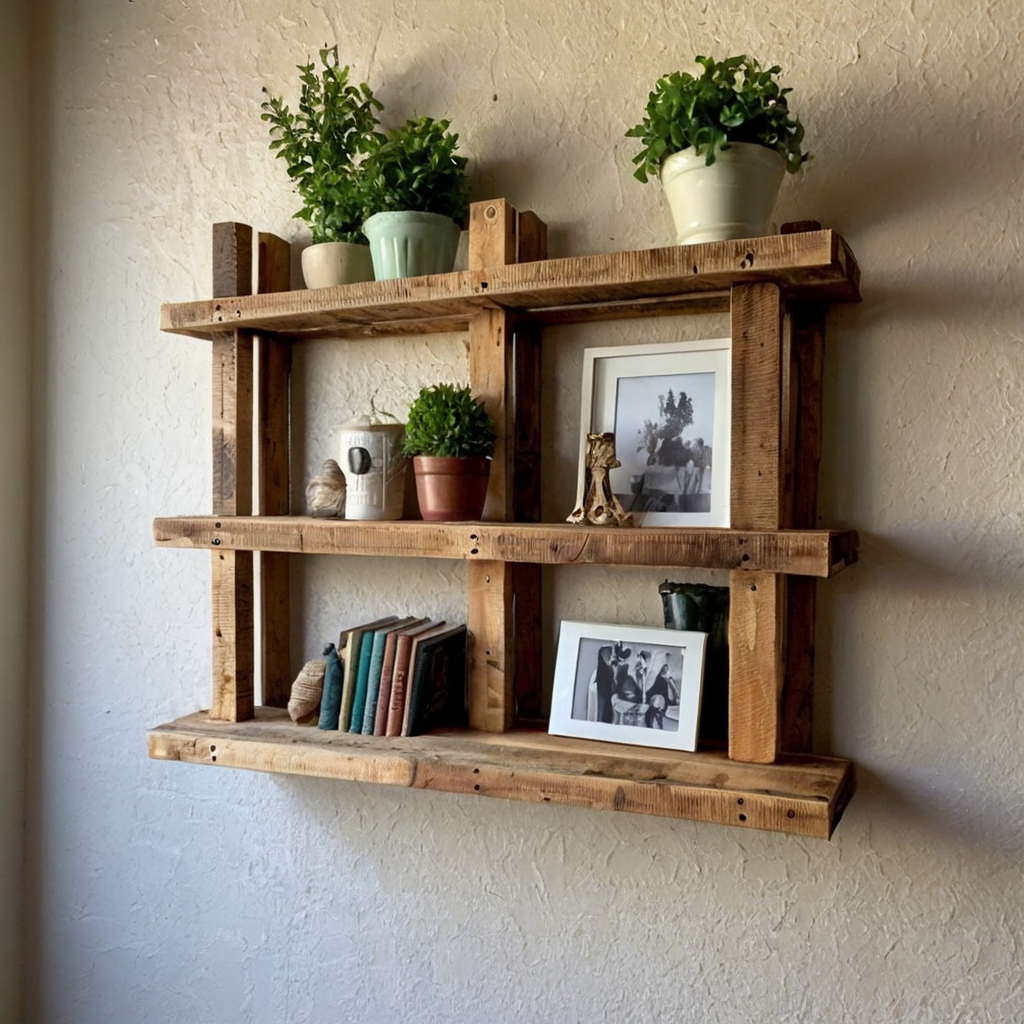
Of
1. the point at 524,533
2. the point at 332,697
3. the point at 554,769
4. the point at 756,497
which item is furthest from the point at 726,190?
the point at 332,697

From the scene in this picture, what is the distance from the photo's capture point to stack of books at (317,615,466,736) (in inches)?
46.3

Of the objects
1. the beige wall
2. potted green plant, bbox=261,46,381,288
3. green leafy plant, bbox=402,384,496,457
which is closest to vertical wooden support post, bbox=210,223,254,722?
potted green plant, bbox=261,46,381,288

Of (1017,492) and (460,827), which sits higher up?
(1017,492)

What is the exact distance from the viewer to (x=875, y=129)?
1093 millimetres

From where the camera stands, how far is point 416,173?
1.19m

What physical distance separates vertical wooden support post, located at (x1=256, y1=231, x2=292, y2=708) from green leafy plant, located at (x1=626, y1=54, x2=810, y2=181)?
62 centimetres

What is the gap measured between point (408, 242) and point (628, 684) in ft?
2.10

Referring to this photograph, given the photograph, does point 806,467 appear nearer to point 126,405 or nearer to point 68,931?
point 126,405

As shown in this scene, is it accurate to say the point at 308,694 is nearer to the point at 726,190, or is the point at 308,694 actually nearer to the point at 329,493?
the point at 329,493

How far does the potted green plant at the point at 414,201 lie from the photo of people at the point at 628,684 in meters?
0.55

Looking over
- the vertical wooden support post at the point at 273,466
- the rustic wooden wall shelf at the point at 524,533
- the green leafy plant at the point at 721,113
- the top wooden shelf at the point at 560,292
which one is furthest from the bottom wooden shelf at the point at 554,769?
the green leafy plant at the point at 721,113

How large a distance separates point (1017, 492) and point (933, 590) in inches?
5.7

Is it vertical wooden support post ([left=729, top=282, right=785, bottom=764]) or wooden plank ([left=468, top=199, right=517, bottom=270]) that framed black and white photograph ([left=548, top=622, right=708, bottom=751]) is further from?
wooden plank ([left=468, top=199, right=517, bottom=270])

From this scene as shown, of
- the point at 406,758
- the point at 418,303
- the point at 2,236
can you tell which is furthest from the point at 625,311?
the point at 2,236
